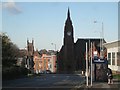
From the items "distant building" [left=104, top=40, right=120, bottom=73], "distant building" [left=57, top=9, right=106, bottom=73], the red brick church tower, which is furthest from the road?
the red brick church tower

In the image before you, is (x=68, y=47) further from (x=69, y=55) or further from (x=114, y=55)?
(x=114, y=55)

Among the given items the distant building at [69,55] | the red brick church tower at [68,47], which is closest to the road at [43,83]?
the distant building at [69,55]

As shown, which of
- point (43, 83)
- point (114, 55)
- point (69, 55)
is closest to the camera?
point (43, 83)

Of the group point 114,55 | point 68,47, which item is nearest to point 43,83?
point 114,55

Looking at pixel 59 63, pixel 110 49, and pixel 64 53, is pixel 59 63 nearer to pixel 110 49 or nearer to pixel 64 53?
pixel 64 53

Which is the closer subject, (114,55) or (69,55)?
(114,55)

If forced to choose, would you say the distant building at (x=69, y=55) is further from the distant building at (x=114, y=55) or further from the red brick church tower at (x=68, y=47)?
the distant building at (x=114, y=55)

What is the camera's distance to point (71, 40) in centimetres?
15588

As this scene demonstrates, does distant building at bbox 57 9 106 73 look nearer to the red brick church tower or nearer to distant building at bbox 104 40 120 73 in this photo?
the red brick church tower

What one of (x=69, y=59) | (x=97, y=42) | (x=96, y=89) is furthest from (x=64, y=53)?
(x=96, y=89)

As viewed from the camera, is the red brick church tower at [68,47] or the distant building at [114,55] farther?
the red brick church tower at [68,47]

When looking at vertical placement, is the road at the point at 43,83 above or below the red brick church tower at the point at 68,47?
below

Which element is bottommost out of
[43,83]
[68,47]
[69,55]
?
[43,83]

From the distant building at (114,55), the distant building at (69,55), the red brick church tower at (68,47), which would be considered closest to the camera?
the distant building at (114,55)
